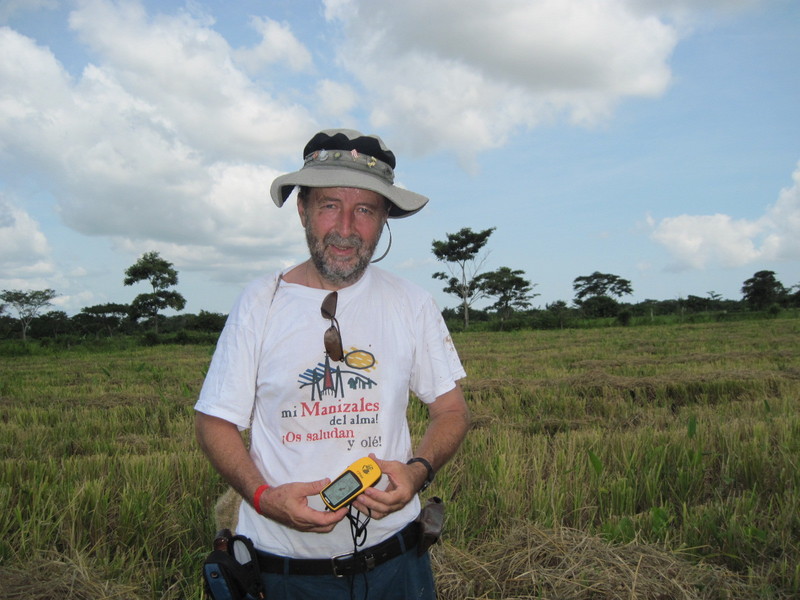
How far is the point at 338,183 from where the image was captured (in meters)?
1.74

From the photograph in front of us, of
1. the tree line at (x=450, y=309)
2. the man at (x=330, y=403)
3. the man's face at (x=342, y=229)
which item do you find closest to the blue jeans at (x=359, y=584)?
the man at (x=330, y=403)

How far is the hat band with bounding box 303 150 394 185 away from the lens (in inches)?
71.2

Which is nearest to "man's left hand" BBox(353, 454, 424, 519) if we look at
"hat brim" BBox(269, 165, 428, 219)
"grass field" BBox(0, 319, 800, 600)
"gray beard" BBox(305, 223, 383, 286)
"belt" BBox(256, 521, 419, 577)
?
"belt" BBox(256, 521, 419, 577)

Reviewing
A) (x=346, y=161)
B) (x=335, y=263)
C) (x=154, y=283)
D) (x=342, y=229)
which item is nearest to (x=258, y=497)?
(x=335, y=263)

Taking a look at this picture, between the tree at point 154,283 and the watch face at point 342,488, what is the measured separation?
122 ft

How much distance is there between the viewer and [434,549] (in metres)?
2.72

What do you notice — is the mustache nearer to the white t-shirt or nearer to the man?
the man

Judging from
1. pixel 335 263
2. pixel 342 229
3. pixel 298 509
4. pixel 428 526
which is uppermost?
pixel 342 229

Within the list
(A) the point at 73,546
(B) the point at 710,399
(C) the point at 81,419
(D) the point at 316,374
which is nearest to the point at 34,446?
(C) the point at 81,419

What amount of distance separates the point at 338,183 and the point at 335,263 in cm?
24

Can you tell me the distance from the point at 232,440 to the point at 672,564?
6.47 feet

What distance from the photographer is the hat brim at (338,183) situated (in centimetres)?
175

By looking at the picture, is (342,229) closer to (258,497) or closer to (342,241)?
(342,241)

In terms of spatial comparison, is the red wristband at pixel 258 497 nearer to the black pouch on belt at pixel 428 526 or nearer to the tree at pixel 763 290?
the black pouch on belt at pixel 428 526
